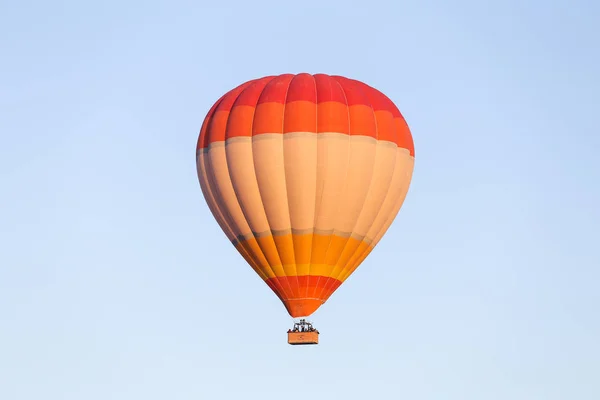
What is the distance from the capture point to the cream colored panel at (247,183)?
68.2 meters

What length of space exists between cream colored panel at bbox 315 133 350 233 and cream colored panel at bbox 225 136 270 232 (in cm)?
192

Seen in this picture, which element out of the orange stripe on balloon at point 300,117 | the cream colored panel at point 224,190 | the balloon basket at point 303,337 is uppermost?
the orange stripe on balloon at point 300,117

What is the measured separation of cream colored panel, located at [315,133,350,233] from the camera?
67938 millimetres

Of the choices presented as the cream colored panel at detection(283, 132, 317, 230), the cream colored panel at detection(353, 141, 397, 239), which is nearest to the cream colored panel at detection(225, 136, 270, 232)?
the cream colored panel at detection(283, 132, 317, 230)

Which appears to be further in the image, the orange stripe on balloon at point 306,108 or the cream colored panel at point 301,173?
the orange stripe on balloon at point 306,108

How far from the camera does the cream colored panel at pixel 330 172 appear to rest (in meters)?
67.9

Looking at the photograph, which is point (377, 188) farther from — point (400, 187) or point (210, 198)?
point (210, 198)

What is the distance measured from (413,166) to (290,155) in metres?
5.23

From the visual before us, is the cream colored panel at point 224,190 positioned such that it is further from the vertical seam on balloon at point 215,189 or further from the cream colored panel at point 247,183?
the cream colored panel at point 247,183

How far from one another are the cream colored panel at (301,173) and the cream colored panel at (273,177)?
165 mm

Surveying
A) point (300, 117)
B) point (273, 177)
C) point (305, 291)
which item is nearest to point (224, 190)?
point (273, 177)

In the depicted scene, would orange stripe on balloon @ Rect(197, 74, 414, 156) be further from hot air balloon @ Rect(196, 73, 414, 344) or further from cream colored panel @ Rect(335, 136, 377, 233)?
cream colored panel @ Rect(335, 136, 377, 233)

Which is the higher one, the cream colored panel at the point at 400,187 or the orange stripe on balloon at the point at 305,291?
the cream colored panel at the point at 400,187

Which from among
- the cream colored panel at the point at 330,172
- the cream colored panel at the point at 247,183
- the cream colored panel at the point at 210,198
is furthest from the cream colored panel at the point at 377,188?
the cream colored panel at the point at 210,198
